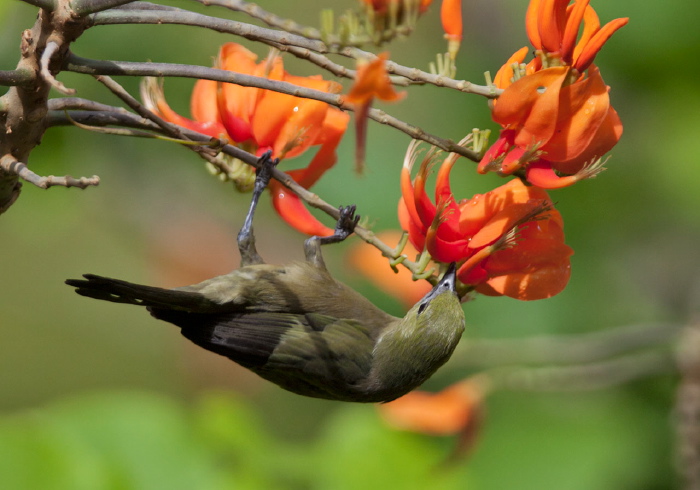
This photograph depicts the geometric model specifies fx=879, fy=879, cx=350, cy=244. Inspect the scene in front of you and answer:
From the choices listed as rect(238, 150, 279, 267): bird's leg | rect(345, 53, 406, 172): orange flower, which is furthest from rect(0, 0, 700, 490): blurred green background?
rect(345, 53, 406, 172): orange flower

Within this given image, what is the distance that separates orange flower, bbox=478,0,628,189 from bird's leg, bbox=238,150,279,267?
0.54 meters

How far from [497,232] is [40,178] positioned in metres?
1.00

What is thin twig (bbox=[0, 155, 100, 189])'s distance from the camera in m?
1.48

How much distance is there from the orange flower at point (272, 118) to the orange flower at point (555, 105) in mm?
499

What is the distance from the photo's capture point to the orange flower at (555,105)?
5.90 ft

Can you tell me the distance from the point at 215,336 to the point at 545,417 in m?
2.50

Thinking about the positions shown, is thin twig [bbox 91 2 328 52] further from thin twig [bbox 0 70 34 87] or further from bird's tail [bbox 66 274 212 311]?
bird's tail [bbox 66 274 212 311]

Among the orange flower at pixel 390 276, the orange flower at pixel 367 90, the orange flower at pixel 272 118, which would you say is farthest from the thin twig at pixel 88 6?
the orange flower at pixel 390 276

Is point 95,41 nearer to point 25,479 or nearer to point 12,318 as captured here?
point 25,479

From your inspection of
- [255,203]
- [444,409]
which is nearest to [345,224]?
[255,203]

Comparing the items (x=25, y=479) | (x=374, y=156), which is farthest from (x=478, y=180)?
(x=25, y=479)

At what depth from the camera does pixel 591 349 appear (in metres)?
3.78

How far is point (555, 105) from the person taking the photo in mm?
1806

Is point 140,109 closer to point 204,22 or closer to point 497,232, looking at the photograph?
point 204,22
